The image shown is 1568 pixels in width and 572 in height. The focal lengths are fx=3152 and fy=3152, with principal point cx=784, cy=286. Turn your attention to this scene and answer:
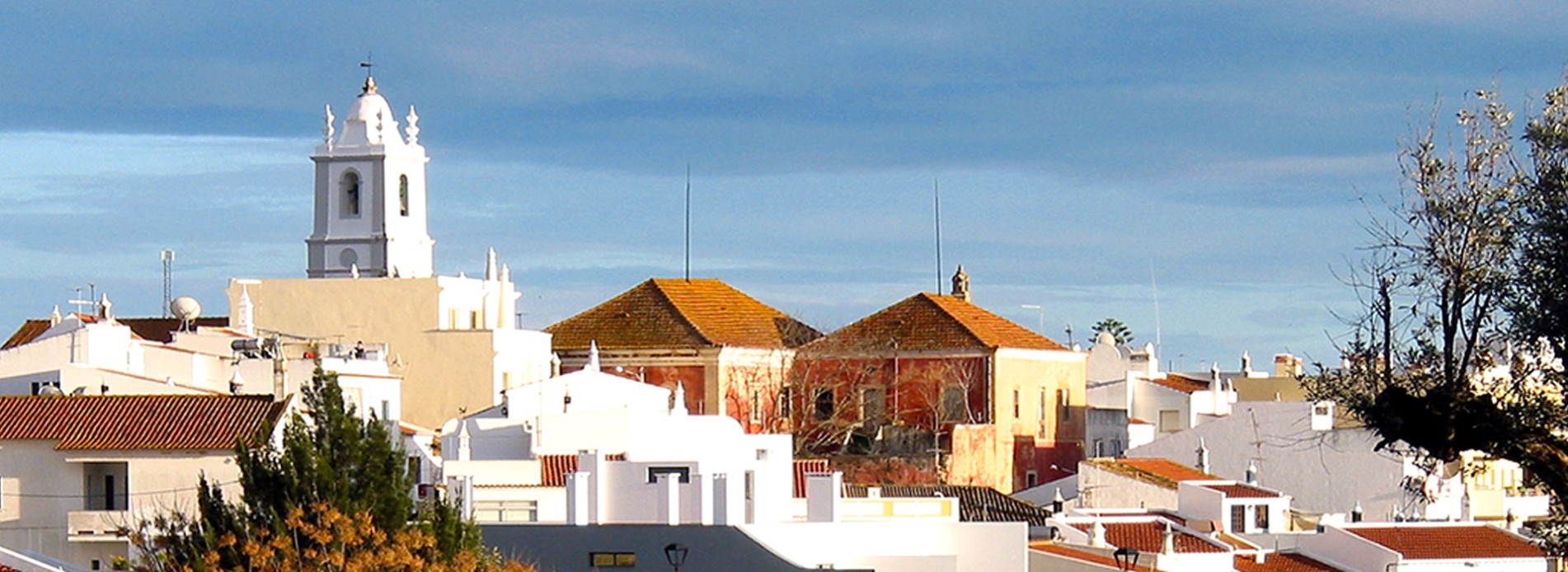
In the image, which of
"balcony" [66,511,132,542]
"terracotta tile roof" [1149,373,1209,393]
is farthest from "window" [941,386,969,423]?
"balcony" [66,511,132,542]

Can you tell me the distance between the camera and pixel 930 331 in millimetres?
75312

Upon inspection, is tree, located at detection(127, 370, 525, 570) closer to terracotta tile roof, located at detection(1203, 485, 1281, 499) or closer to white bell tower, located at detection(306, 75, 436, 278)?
terracotta tile roof, located at detection(1203, 485, 1281, 499)

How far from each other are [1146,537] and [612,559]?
14.1 metres

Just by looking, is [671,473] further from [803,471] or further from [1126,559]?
[803,471]

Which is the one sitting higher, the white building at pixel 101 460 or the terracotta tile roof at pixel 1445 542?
the white building at pixel 101 460

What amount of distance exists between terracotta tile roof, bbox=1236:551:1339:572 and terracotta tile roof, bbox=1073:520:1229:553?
2.94ft

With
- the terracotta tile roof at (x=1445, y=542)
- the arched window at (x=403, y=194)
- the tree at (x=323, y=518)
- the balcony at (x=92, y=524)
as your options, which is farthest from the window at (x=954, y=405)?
the tree at (x=323, y=518)

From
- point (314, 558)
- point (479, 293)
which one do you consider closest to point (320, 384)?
point (314, 558)

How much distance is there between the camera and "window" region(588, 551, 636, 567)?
1692 inches

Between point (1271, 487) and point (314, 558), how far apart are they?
46.3m

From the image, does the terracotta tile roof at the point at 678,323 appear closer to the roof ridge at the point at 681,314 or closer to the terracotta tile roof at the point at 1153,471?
the roof ridge at the point at 681,314

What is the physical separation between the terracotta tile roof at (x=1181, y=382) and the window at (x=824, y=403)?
12.9 m

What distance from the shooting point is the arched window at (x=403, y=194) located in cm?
7462

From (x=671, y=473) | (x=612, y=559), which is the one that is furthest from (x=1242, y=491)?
(x=612, y=559)
